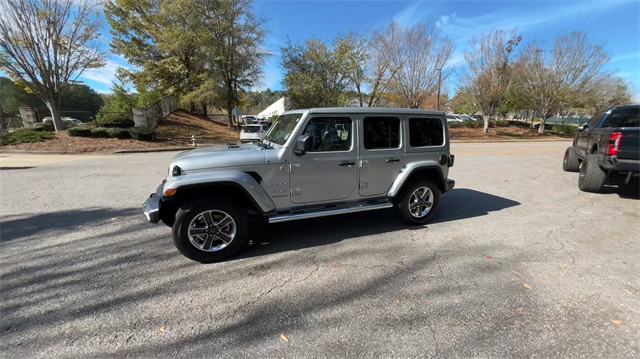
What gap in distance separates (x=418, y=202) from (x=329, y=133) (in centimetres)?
188

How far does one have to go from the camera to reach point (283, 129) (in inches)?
162

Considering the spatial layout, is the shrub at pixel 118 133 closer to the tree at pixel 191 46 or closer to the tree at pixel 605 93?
the tree at pixel 191 46

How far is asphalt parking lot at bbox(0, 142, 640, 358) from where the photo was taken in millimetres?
2230

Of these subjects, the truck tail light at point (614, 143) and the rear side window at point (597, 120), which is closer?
the truck tail light at point (614, 143)

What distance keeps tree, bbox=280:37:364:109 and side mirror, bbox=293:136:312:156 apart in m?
22.3

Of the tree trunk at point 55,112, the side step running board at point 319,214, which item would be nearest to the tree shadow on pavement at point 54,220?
the side step running board at point 319,214

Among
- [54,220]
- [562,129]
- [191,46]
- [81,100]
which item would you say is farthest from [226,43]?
[81,100]

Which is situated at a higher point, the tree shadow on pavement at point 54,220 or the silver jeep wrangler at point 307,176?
the silver jeep wrangler at point 307,176

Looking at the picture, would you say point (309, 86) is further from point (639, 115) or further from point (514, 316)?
point (514, 316)

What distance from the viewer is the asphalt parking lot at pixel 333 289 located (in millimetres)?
2230

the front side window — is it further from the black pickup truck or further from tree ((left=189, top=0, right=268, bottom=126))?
tree ((left=189, top=0, right=268, bottom=126))

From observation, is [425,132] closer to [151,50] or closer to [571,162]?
[571,162]

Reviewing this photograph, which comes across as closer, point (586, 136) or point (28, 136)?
point (586, 136)

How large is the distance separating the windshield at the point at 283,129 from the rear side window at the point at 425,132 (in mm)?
1790
